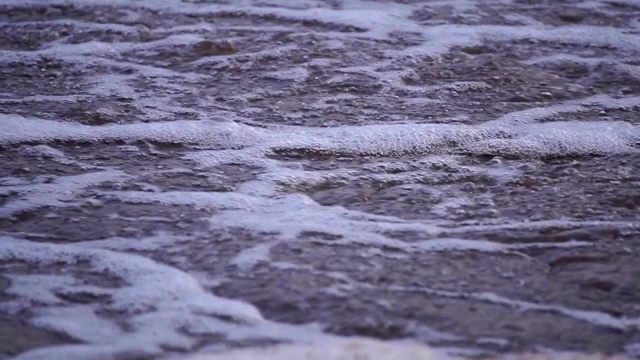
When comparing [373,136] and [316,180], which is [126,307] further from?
[373,136]

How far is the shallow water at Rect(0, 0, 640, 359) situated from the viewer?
187 centimetres

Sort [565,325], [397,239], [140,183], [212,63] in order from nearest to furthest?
1. [565,325]
2. [397,239]
3. [140,183]
4. [212,63]

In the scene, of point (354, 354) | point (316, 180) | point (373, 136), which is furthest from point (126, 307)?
point (373, 136)

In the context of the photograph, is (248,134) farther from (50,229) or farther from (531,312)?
(531,312)

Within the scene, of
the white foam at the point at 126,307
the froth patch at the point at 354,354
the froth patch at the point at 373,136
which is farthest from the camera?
the froth patch at the point at 373,136

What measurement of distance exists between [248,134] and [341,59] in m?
0.83

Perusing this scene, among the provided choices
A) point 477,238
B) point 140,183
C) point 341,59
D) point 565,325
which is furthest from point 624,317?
point 341,59

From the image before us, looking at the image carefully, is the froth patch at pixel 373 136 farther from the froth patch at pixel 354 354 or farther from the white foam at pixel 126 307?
the froth patch at pixel 354 354

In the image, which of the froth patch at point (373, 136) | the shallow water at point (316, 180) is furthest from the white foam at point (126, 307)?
the froth patch at point (373, 136)

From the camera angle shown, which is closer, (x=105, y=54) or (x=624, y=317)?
(x=624, y=317)

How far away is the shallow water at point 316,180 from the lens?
1871 millimetres

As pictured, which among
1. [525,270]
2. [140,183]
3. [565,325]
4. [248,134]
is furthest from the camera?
[248,134]

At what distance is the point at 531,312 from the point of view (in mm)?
1888

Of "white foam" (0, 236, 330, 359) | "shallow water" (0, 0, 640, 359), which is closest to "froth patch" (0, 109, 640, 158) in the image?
"shallow water" (0, 0, 640, 359)
